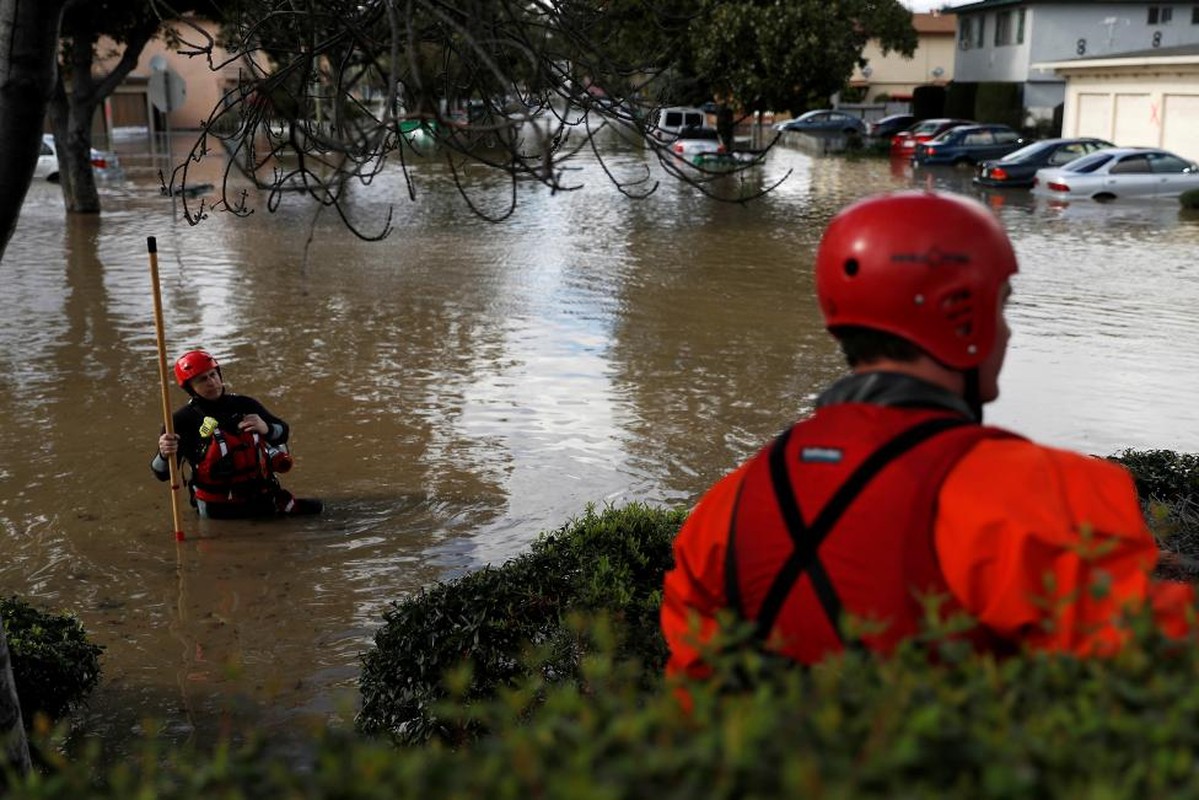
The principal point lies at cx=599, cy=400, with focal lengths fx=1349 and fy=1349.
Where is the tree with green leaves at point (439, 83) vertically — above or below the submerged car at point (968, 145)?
above

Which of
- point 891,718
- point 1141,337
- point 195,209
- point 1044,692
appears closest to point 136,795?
point 891,718

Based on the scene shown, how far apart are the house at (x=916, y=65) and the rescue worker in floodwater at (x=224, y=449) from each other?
225 ft

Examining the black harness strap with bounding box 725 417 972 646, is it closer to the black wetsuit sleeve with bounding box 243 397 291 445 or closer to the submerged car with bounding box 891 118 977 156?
the black wetsuit sleeve with bounding box 243 397 291 445

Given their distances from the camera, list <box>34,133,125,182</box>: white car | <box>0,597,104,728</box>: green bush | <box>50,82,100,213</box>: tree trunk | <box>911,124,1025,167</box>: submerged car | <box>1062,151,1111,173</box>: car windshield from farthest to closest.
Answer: <box>911,124,1025,167</box>: submerged car
<box>34,133,125,182</box>: white car
<box>1062,151,1111,173</box>: car windshield
<box>50,82,100,213</box>: tree trunk
<box>0,597,104,728</box>: green bush

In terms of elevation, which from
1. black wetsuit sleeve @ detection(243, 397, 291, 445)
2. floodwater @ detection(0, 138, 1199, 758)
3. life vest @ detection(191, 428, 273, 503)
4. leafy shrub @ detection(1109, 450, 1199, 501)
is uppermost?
leafy shrub @ detection(1109, 450, 1199, 501)

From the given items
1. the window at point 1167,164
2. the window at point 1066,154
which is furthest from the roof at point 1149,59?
the window at point 1167,164

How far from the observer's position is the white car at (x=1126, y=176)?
28.0 m

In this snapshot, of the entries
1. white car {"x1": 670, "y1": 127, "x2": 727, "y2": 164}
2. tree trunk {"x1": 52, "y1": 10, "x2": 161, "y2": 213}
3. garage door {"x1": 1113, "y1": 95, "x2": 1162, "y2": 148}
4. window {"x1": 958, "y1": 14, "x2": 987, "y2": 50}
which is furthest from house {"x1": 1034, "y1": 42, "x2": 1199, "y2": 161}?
tree trunk {"x1": 52, "y1": 10, "x2": 161, "y2": 213}

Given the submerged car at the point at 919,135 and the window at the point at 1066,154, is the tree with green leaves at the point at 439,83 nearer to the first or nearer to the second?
the window at the point at 1066,154

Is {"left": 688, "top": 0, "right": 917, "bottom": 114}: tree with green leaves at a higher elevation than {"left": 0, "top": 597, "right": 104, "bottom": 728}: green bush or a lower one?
higher

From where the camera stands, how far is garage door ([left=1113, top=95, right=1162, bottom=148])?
34188mm

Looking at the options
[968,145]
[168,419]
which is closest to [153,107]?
[968,145]

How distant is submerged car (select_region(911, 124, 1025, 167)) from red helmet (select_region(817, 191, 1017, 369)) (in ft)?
126

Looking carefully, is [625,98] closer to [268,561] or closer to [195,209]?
[268,561]
